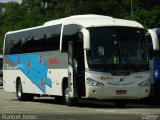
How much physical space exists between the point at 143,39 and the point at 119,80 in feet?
6.24

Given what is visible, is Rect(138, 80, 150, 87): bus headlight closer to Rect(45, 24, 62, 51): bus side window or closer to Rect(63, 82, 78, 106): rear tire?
Rect(63, 82, 78, 106): rear tire

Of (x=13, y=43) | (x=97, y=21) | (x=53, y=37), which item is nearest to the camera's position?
(x=97, y=21)

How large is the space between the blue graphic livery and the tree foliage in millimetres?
21678

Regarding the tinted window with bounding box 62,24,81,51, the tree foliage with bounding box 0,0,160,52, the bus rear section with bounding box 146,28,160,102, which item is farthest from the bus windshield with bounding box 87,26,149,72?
the tree foliage with bounding box 0,0,160,52

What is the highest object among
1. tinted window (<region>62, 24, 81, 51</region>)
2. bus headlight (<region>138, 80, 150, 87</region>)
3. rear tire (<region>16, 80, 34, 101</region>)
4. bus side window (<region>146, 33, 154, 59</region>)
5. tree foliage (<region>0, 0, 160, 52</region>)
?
tree foliage (<region>0, 0, 160, 52</region>)

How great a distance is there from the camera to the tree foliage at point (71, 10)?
5512 cm

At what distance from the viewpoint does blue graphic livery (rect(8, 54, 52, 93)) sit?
90.4ft

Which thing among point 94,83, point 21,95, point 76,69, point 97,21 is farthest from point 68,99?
point 21,95

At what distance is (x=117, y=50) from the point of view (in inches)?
919

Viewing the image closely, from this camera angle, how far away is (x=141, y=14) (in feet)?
172

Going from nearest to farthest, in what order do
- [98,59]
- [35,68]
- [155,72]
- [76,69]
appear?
[98,59] < [76,69] < [155,72] < [35,68]

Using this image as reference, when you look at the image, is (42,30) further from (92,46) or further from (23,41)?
(92,46)

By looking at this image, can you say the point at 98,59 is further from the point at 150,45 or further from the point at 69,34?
the point at 150,45

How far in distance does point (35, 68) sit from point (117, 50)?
6339 mm
